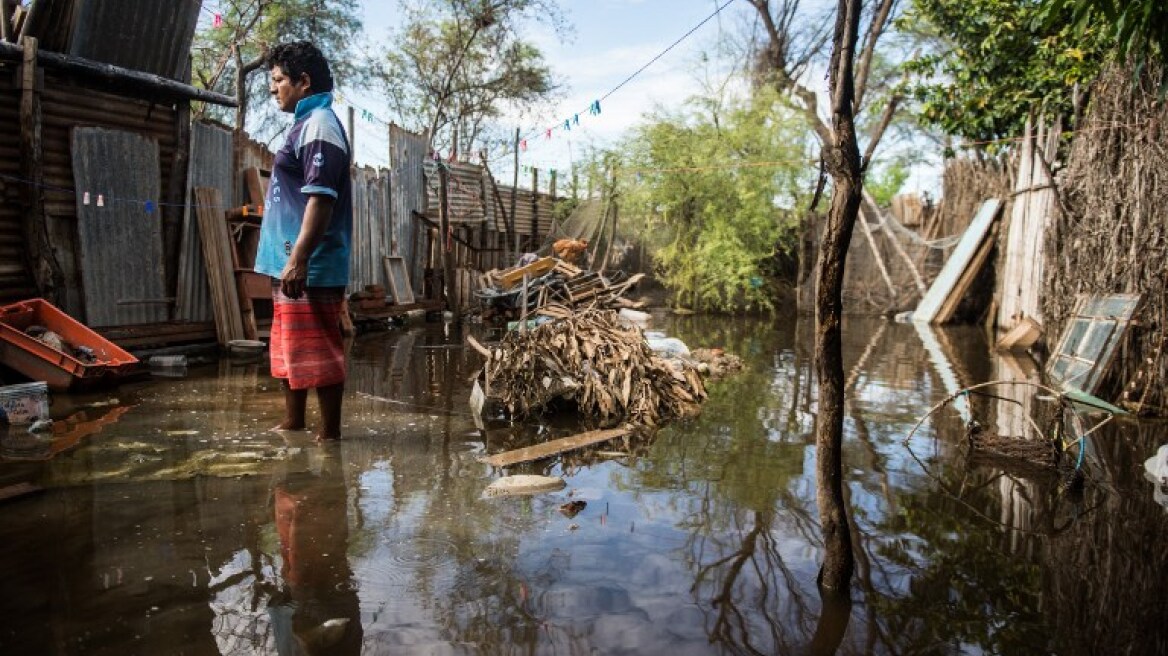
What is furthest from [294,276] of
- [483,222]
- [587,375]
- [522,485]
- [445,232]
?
[483,222]

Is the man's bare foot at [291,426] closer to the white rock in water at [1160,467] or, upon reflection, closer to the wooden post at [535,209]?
the white rock in water at [1160,467]

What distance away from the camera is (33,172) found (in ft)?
22.1

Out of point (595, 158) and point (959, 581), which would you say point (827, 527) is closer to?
point (959, 581)

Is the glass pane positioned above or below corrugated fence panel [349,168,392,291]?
below

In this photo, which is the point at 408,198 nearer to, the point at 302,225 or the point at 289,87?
the point at 289,87

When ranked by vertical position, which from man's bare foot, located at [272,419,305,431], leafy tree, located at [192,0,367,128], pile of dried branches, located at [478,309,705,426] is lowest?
man's bare foot, located at [272,419,305,431]

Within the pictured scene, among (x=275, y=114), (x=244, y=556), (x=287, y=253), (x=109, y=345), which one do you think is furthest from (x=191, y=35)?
(x=275, y=114)

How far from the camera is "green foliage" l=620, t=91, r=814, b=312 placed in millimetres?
16500

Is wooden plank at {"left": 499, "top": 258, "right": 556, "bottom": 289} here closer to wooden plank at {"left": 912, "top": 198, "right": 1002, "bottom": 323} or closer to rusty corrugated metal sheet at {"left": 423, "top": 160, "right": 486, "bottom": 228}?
rusty corrugated metal sheet at {"left": 423, "top": 160, "right": 486, "bottom": 228}

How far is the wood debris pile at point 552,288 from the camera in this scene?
10.8 meters

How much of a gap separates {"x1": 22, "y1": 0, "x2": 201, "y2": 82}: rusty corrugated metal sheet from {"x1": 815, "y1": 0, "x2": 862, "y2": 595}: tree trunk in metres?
7.50

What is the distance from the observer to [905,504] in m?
3.84

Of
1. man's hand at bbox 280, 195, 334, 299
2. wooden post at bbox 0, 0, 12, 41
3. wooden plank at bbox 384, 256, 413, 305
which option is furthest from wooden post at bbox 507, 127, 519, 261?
man's hand at bbox 280, 195, 334, 299

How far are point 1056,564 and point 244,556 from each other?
10.9 ft
